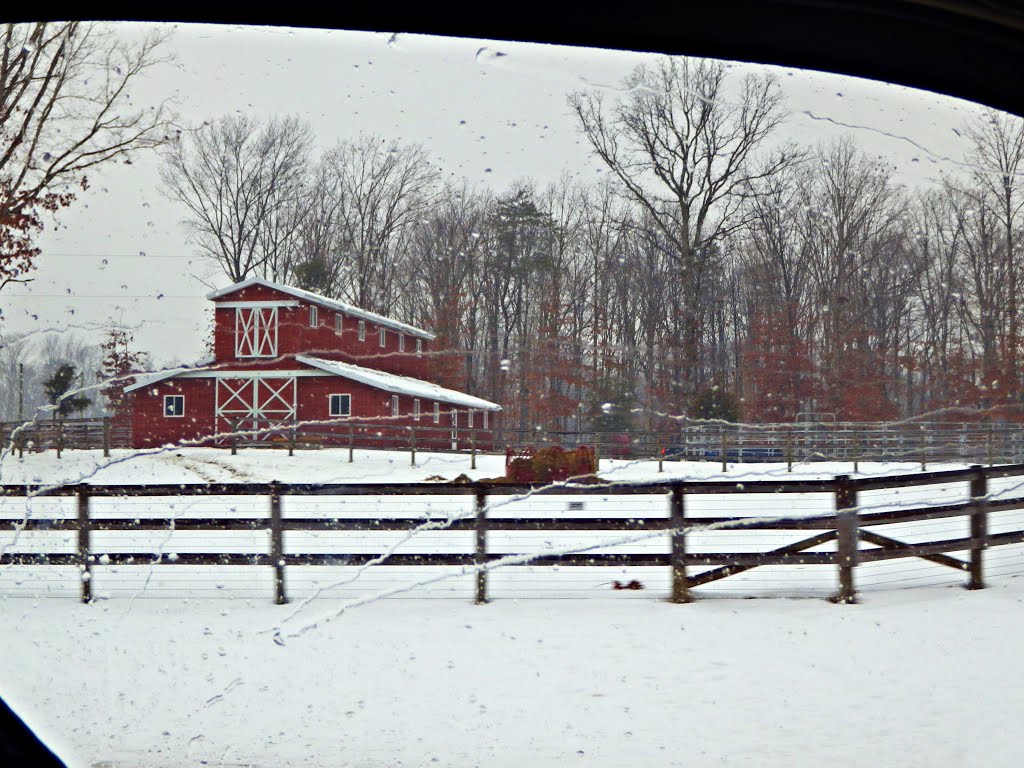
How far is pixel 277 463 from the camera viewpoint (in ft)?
8.52

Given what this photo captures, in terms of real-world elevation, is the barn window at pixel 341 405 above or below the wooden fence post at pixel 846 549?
above

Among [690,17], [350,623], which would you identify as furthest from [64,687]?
[690,17]

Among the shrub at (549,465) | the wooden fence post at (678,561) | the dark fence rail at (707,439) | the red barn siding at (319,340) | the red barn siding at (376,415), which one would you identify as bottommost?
the wooden fence post at (678,561)

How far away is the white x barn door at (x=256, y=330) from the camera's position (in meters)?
2.36

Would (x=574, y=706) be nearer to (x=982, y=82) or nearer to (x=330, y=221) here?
(x=330, y=221)

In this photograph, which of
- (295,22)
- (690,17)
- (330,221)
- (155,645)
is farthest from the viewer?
(155,645)

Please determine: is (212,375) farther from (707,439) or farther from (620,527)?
(620,527)

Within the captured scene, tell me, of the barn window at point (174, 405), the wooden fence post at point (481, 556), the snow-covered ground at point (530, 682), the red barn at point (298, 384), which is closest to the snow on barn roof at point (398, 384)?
the red barn at point (298, 384)

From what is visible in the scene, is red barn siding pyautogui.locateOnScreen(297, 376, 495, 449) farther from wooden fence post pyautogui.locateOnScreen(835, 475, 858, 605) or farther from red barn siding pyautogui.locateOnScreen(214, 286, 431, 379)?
wooden fence post pyautogui.locateOnScreen(835, 475, 858, 605)

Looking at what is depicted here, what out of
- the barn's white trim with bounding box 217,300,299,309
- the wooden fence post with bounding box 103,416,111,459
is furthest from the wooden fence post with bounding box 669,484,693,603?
the wooden fence post with bounding box 103,416,111,459

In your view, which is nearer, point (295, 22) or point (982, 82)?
point (982, 82)

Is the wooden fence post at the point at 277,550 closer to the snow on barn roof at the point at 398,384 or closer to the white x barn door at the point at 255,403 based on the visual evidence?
the white x barn door at the point at 255,403

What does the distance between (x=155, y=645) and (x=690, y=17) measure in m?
3.64

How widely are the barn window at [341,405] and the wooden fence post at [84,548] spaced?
1902mm
